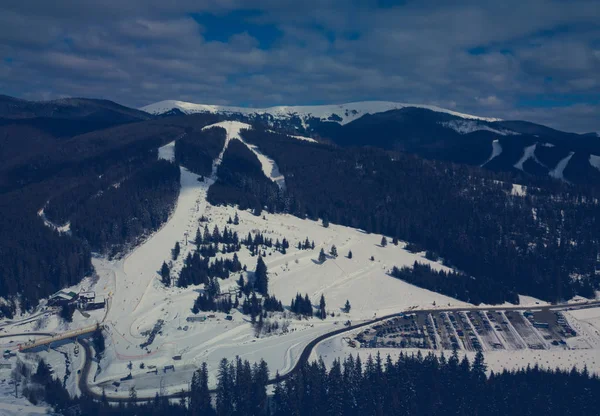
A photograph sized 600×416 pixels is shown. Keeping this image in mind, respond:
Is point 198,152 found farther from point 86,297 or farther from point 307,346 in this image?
point 307,346

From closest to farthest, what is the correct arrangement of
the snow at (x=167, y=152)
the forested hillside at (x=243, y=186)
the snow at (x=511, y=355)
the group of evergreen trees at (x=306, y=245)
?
the snow at (x=511, y=355)
the group of evergreen trees at (x=306, y=245)
the forested hillside at (x=243, y=186)
the snow at (x=167, y=152)

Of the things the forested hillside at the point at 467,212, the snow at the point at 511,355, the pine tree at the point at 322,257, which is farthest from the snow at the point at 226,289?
the forested hillside at the point at 467,212

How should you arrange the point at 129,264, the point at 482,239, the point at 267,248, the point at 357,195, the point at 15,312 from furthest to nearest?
1. the point at 357,195
2. the point at 482,239
3. the point at 267,248
4. the point at 129,264
5. the point at 15,312

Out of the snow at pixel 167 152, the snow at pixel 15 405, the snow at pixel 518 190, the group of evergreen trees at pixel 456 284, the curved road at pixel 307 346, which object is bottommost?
the snow at pixel 15 405

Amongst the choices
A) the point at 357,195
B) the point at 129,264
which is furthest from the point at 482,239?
the point at 129,264

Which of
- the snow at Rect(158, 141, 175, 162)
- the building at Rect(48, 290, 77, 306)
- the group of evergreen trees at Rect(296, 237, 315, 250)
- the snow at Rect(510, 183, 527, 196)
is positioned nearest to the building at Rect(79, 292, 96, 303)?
the building at Rect(48, 290, 77, 306)

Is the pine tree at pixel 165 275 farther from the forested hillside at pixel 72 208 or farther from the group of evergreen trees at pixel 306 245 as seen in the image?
the group of evergreen trees at pixel 306 245

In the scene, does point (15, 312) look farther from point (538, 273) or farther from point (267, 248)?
point (538, 273)
